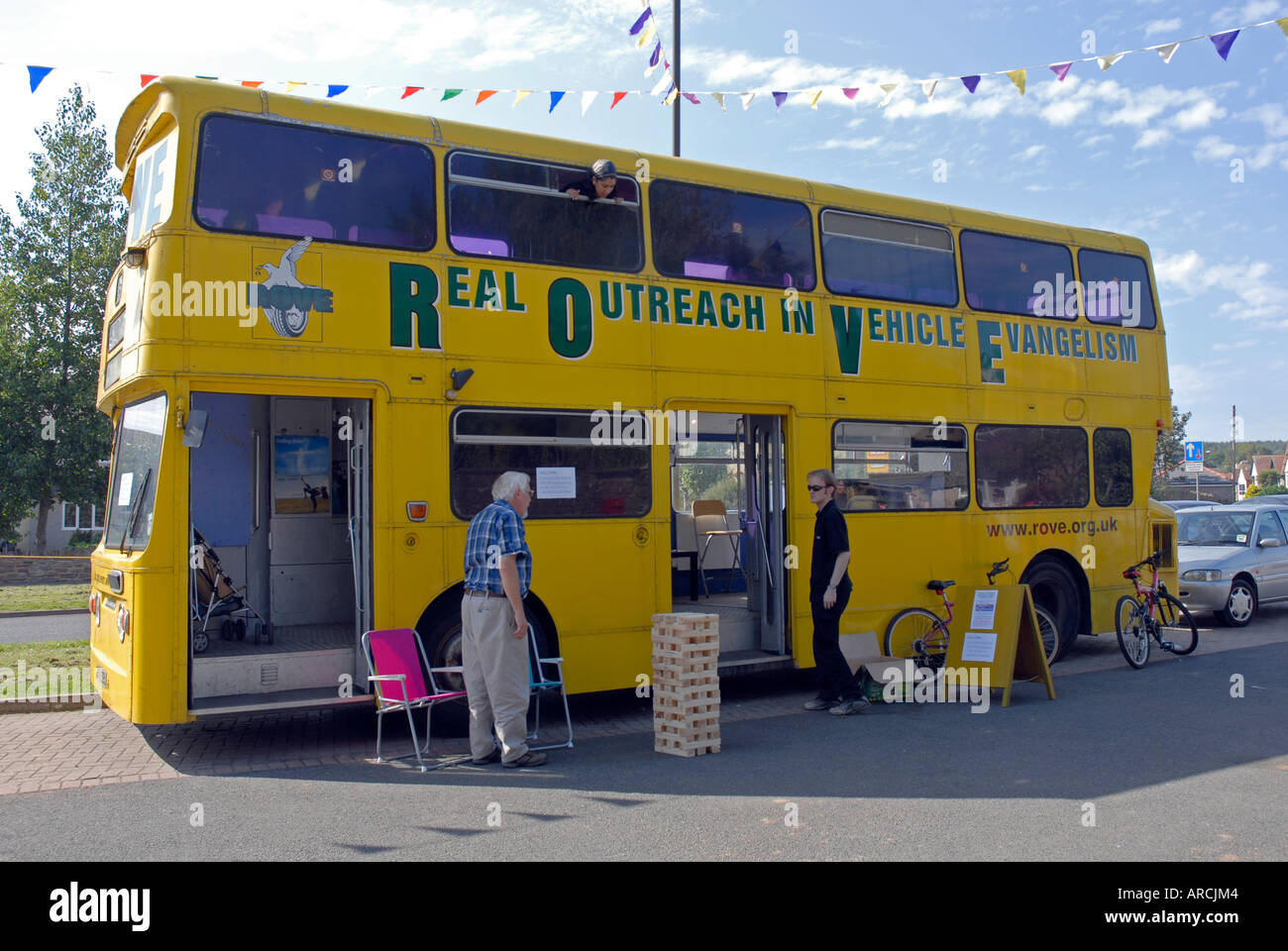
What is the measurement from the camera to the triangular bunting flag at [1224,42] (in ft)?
32.1

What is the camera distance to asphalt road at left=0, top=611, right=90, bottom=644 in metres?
14.4

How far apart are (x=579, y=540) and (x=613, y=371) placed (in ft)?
4.42

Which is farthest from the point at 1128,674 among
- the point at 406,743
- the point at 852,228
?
the point at 406,743

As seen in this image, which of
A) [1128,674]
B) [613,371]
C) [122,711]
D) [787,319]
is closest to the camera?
[122,711]

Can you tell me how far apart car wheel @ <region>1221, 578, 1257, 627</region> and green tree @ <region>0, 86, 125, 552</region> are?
25.9 metres

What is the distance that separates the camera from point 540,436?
784cm

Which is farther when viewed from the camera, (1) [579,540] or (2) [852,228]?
(2) [852,228]

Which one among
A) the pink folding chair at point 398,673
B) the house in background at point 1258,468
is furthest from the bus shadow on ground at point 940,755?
the house in background at point 1258,468

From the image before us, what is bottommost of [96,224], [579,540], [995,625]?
[995,625]

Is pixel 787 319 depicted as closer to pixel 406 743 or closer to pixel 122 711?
pixel 406 743

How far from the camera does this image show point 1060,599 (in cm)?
1109

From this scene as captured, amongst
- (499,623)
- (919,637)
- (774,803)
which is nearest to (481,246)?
(499,623)

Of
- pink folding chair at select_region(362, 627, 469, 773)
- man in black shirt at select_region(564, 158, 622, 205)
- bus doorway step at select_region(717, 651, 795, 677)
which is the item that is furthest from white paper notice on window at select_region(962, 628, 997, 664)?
man in black shirt at select_region(564, 158, 622, 205)

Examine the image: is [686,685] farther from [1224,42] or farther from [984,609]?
[1224,42]
